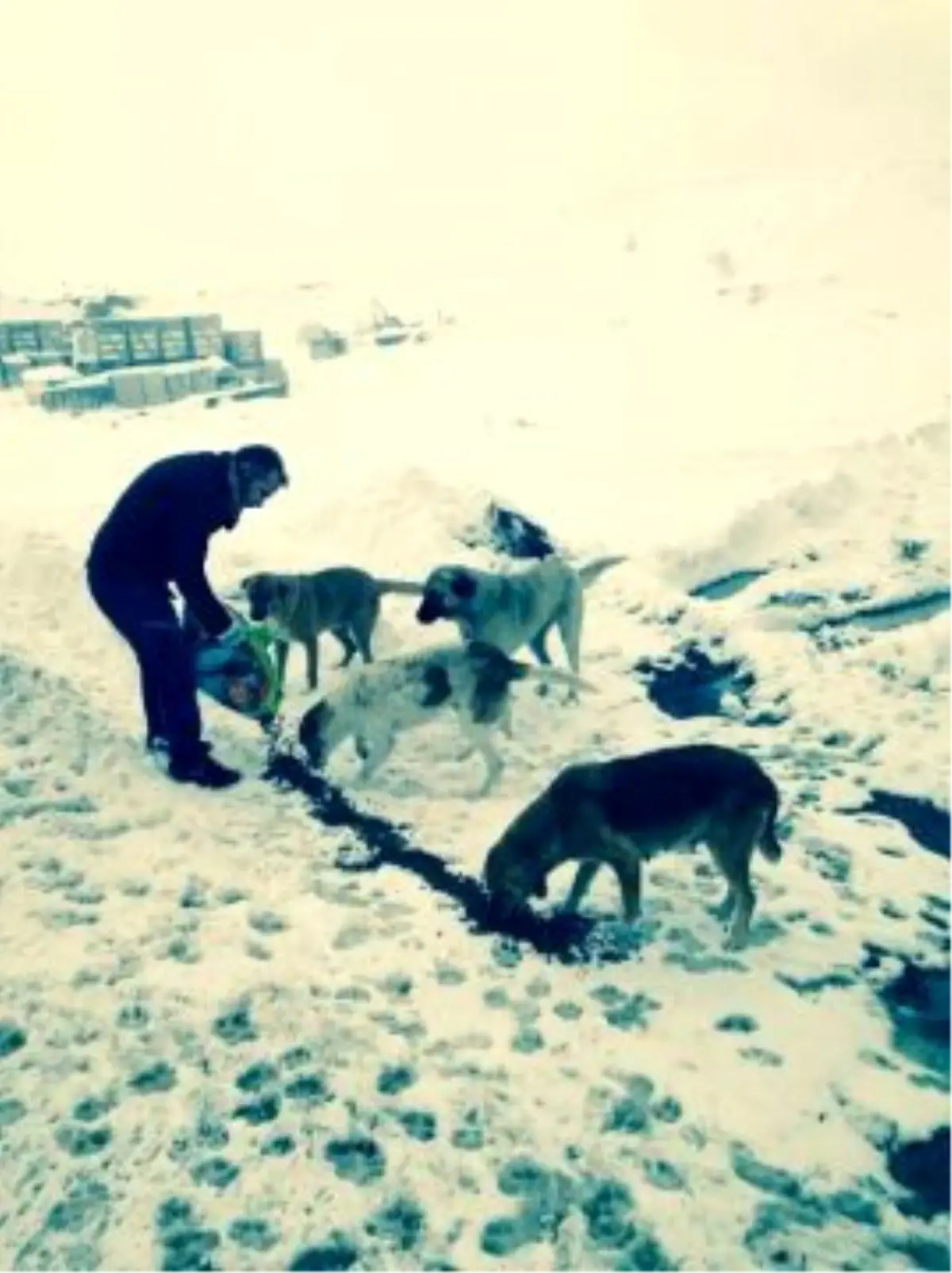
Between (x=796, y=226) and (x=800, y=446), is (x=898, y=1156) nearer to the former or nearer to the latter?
(x=800, y=446)

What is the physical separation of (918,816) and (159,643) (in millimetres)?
5196

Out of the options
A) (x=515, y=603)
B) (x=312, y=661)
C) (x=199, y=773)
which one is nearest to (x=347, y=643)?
(x=312, y=661)

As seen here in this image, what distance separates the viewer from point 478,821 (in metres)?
6.93

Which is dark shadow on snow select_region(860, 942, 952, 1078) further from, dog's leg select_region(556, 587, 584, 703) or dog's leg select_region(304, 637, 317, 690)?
dog's leg select_region(304, 637, 317, 690)

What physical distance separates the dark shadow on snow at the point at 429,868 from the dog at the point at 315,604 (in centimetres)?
118

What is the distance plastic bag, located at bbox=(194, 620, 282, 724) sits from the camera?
771 cm

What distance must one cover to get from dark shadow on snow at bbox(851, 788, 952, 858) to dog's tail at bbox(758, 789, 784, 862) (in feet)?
4.79

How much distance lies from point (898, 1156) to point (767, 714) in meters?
4.73

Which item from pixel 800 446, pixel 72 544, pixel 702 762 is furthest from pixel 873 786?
pixel 800 446

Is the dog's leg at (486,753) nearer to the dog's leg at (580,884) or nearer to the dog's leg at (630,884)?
the dog's leg at (580,884)

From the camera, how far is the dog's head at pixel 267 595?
8578 millimetres

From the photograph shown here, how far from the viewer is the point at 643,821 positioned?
5.46 m

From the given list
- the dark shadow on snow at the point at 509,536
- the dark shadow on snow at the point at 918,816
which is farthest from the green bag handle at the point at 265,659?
the dark shadow on snow at the point at 509,536

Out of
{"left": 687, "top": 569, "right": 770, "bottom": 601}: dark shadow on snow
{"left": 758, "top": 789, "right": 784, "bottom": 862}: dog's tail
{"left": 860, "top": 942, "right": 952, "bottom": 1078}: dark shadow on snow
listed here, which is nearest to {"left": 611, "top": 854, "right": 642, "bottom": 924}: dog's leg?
{"left": 758, "top": 789, "right": 784, "bottom": 862}: dog's tail
